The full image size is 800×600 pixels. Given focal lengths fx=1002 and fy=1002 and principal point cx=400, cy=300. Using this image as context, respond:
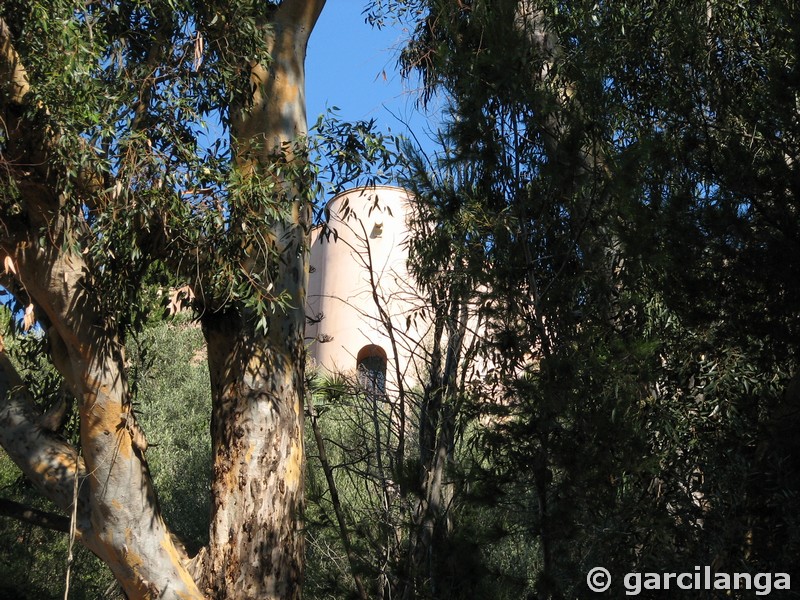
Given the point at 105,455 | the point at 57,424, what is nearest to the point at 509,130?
the point at 105,455

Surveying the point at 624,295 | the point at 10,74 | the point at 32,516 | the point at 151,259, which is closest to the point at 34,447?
the point at 32,516

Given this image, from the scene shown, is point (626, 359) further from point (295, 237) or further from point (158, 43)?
point (158, 43)

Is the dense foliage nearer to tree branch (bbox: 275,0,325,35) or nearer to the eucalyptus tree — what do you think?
the eucalyptus tree

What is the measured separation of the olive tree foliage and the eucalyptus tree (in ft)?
4.19

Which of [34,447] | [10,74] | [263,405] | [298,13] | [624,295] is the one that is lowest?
[34,447]

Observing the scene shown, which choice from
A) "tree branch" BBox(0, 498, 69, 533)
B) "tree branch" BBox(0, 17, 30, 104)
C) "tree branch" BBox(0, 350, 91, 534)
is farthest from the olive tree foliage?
"tree branch" BBox(0, 498, 69, 533)

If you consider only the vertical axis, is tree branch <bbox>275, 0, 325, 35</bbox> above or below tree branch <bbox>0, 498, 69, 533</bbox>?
above

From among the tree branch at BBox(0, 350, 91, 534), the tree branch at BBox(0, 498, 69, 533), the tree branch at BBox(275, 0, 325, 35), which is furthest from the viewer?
the tree branch at BBox(275, 0, 325, 35)

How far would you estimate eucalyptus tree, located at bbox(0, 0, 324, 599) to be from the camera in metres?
5.72

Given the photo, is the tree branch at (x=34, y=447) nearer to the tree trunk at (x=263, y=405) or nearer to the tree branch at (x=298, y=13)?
the tree trunk at (x=263, y=405)

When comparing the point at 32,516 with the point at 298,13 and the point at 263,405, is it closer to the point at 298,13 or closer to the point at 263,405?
the point at 263,405

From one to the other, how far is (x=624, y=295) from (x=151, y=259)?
2916 millimetres

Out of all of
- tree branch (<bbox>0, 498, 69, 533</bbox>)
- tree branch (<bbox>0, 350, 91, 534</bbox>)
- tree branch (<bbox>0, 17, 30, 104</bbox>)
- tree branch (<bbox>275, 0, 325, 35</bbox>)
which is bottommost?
tree branch (<bbox>0, 498, 69, 533</bbox>)

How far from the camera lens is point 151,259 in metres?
6.11
